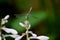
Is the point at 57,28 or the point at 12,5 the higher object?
the point at 12,5

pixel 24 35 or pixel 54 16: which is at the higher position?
pixel 54 16

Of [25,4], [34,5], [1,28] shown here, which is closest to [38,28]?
[25,4]

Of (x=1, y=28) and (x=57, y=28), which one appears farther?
(x=57, y=28)

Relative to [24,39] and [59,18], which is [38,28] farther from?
[24,39]

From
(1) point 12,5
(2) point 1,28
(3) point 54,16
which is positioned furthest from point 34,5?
(2) point 1,28

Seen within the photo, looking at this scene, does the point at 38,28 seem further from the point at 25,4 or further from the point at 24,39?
the point at 24,39

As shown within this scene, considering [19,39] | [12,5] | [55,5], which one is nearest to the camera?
[19,39]

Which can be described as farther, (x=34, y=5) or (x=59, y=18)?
(x=34, y=5)

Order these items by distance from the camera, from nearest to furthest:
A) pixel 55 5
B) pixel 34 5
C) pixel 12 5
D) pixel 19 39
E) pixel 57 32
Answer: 1. pixel 19 39
2. pixel 57 32
3. pixel 55 5
4. pixel 12 5
5. pixel 34 5

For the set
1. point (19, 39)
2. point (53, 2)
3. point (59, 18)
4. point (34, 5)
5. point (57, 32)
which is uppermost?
point (34, 5)
